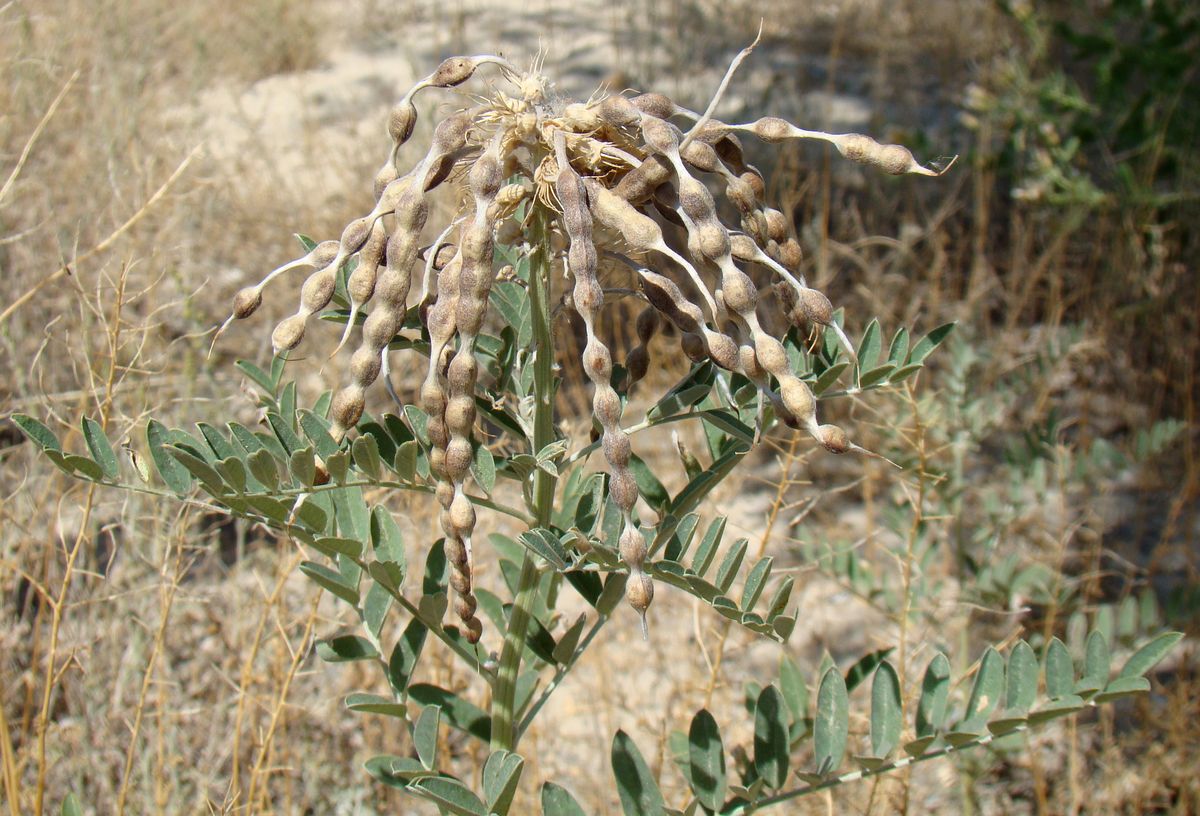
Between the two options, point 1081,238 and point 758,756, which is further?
point 1081,238

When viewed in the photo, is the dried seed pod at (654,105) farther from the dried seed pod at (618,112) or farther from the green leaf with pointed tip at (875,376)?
the green leaf with pointed tip at (875,376)

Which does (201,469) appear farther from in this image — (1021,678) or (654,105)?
(1021,678)

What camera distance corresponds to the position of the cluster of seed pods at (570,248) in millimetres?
1011

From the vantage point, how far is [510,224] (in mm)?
1142

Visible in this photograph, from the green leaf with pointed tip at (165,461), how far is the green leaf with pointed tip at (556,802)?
0.53m

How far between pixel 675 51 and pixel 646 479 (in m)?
3.55

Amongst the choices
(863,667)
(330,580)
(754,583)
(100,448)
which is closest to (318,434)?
(330,580)

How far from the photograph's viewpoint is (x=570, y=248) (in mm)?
1028

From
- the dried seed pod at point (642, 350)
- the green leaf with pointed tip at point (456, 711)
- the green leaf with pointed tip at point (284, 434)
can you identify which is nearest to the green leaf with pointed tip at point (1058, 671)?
the dried seed pod at point (642, 350)

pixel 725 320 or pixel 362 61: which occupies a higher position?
pixel 725 320

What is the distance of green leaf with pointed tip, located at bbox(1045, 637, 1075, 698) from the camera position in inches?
54.8

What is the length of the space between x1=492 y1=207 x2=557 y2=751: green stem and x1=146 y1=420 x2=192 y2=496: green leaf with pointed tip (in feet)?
1.25

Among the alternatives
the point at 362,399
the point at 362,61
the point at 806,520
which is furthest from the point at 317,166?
the point at 362,399

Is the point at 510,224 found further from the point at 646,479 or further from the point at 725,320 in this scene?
the point at 646,479
